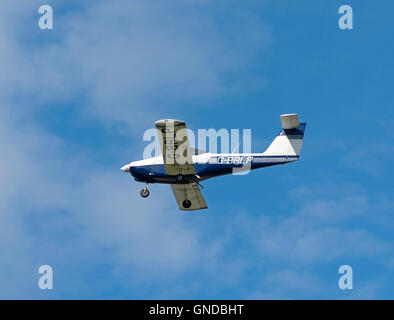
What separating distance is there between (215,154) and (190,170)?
1759mm

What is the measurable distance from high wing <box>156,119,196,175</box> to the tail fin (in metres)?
4.57

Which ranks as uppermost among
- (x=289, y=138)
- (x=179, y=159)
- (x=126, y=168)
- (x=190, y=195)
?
(x=289, y=138)

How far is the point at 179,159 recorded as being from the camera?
43750 millimetres

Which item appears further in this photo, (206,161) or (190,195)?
(190,195)

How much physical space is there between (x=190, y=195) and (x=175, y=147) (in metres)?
5.28

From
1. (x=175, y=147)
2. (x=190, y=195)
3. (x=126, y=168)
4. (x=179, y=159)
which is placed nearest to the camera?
(x=175, y=147)

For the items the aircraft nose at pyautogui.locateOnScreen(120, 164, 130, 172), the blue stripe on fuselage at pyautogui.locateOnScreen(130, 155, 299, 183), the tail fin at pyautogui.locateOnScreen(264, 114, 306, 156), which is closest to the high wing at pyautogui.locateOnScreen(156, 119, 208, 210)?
the blue stripe on fuselage at pyautogui.locateOnScreen(130, 155, 299, 183)

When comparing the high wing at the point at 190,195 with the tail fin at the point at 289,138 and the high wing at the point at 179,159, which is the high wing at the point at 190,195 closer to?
the high wing at the point at 179,159

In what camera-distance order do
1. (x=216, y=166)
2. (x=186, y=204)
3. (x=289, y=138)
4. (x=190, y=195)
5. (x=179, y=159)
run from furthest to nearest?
(x=186, y=204) → (x=190, y=195) → (x=289, y=138) → (x=216, y=166) → (x=179, y=159)

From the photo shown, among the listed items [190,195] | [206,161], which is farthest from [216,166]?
[190,195]

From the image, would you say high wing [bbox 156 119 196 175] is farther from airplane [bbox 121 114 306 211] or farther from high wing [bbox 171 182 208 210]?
high wing [bbox 171 182 208 210]

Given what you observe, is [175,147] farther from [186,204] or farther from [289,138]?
[289,138]

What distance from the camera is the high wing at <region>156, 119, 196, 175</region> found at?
1639 inches
